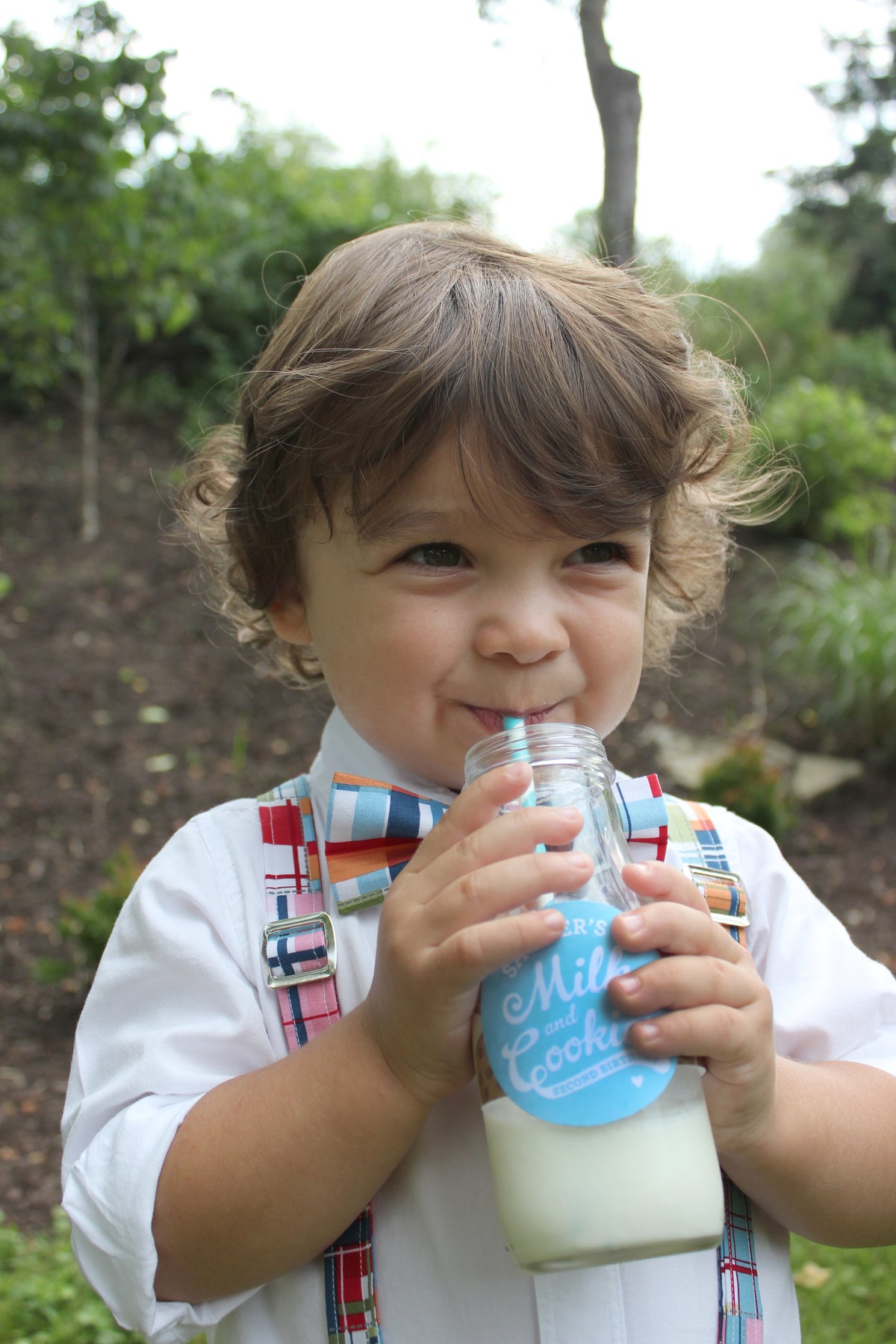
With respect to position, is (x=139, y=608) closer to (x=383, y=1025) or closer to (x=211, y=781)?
(x=211, y=781)

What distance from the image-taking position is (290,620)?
171 cm

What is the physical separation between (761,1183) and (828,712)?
5270 mm

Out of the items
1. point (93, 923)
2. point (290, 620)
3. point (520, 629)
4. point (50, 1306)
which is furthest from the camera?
point (93, 923)

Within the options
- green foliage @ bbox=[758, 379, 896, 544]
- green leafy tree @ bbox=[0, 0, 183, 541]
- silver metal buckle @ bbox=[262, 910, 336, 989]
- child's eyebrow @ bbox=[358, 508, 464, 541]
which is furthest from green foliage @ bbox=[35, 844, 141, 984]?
green foliage @ bbox=[758, 379, 896, 544]

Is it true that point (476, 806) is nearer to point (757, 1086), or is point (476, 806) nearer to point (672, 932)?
point (672, 932)

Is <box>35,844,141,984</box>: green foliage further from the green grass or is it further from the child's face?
the child's face

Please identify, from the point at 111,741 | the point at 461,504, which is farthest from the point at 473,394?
the point at 111,741

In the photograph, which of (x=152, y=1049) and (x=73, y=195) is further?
(x=73, y=195)

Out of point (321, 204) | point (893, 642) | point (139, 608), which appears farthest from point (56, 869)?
point (321, 204)

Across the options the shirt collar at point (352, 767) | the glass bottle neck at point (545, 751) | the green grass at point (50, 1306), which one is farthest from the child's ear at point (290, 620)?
the green grass at point (50, 1306)

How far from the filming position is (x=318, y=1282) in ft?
4.22

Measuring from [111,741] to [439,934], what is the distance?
4.77 m

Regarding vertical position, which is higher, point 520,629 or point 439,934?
point 520,629

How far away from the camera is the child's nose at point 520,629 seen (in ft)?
4.18
